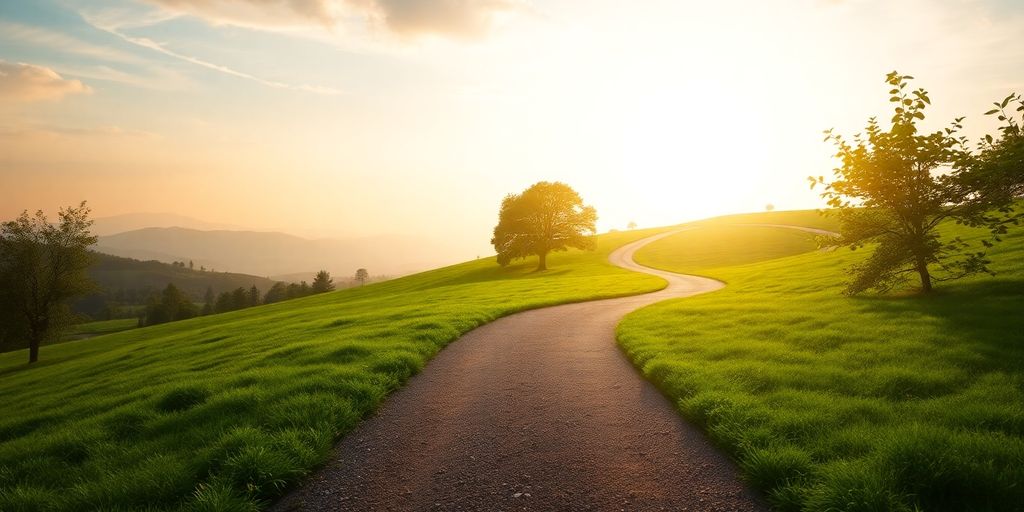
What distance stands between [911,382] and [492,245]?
2317 inches

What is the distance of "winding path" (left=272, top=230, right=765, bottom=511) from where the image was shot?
6.11m

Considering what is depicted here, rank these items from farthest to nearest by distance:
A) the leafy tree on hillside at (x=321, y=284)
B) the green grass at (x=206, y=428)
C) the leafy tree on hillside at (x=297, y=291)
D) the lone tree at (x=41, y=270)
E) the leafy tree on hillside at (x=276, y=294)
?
the leafy tree on hillside at (x=276, y=294)
the leafy tree on hillside at (x=297, y=291)
the leafy tree on hillside at (x=321, y=284)
the lone tree at (x=41, y=270)
the green grass at (x=206, y=428)

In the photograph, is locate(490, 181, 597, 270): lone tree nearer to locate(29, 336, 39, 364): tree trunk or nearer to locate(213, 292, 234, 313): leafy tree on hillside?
locate(29, 336, 39, 364): tree trunk

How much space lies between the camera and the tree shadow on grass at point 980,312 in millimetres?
9635

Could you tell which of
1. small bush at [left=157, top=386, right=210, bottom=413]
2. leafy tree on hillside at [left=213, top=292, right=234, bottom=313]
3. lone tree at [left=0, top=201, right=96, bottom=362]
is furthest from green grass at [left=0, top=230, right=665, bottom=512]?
leafy tree on hillside at [left=213, top=292, right=234, bottom=313]

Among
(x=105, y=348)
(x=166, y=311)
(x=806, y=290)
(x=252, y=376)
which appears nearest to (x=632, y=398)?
(x=252, y=376)

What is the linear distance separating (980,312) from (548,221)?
168 ft

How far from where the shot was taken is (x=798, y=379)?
9.55m

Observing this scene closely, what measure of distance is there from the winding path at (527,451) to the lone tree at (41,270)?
51.8m

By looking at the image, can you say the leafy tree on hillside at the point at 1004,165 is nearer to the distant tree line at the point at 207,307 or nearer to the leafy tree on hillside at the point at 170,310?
the distant tree line at the point at 207,307

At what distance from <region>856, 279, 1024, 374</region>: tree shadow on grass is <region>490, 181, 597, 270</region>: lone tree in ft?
151

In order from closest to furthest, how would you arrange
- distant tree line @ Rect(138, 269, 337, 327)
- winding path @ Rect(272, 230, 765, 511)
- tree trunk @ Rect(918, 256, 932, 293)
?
1. winding path @ Rect(272, 230, 765, 511)
2. tree trunk @ Rect(918, 256, 932, 293)
3. distant tree line @ Rect(138, 269, 337, 327)

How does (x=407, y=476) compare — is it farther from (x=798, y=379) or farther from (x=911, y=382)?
(x=911, y=382)

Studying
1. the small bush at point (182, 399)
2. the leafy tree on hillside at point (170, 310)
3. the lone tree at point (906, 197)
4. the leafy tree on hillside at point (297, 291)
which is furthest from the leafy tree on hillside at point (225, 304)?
the lone tree at point (906, 197)
